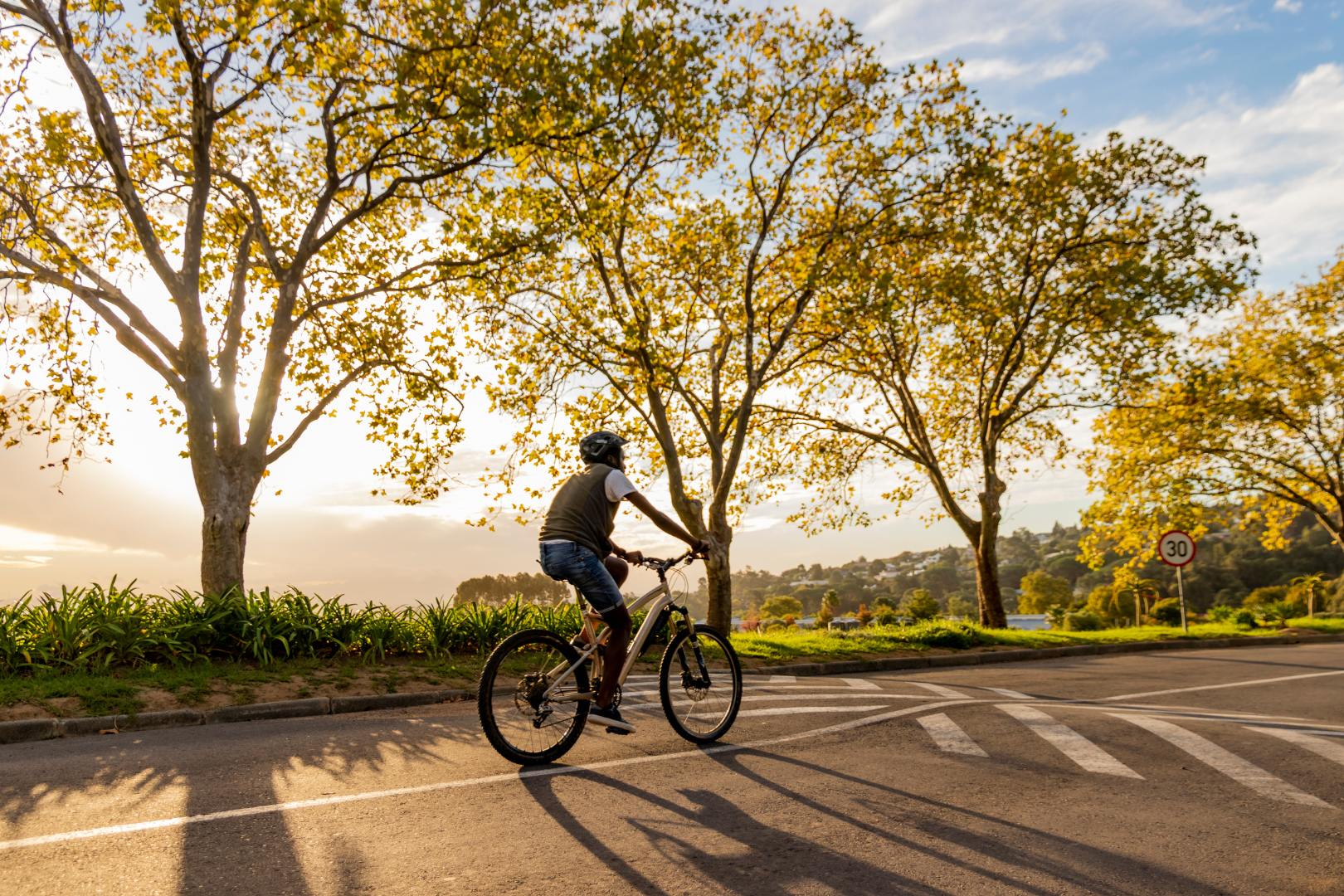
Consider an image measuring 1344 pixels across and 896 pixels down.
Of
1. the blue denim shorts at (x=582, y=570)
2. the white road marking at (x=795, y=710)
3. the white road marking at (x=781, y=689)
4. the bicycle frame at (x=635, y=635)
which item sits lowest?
the white road marking at (x=781, y=689)

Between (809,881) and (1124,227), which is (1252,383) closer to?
(1124,227)

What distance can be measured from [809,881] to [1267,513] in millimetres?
34150

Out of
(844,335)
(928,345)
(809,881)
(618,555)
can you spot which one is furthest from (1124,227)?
(809,881)

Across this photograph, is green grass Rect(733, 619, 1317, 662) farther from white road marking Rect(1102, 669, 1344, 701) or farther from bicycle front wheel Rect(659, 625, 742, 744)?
bicycle front wheel Rect(659, 625, 742, 744)

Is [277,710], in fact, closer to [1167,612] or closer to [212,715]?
[212,715]

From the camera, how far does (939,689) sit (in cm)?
→ 1023

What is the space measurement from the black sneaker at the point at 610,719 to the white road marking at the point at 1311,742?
4.76 m

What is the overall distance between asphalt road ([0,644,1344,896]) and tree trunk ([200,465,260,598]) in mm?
5506

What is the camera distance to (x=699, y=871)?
3818mm

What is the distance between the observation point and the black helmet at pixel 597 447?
237 inches

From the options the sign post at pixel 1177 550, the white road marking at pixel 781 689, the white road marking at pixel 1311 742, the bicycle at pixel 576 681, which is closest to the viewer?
the bicycle at pixel 576 681

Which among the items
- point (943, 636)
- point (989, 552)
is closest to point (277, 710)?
point (943, 636)

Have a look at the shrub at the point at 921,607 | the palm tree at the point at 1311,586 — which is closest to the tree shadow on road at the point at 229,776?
the shrub at the point at 921,607

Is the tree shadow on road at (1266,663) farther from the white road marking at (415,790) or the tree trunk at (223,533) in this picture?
the tree trunk at (223,533)
